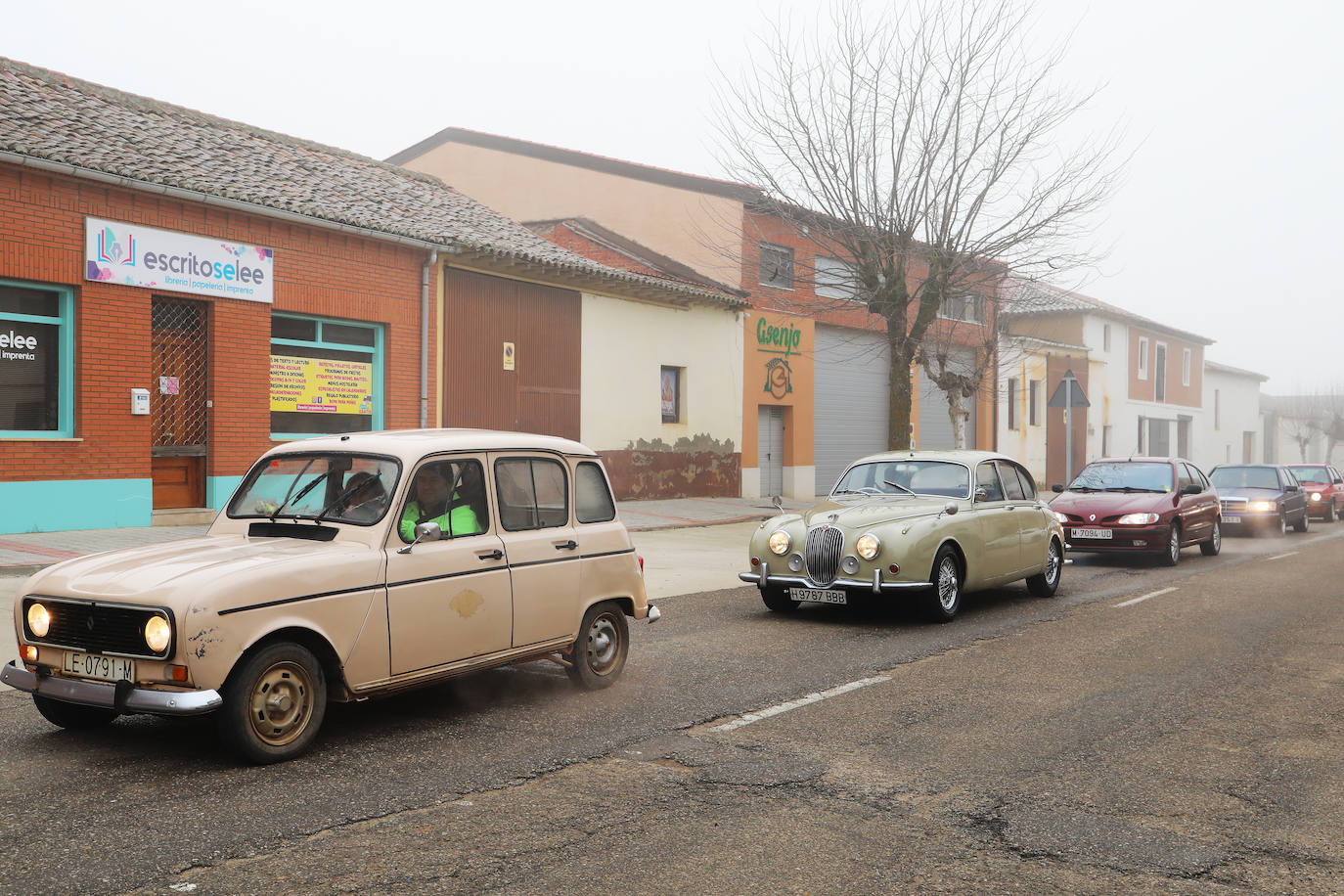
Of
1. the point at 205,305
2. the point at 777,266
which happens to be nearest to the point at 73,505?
the point at 205,305

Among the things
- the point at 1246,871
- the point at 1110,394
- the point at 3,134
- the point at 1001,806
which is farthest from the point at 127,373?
A: the point at 1110,394

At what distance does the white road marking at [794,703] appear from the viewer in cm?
606

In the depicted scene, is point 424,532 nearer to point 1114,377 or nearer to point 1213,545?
point 1213,545

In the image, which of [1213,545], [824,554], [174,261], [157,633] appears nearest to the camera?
[157,633]

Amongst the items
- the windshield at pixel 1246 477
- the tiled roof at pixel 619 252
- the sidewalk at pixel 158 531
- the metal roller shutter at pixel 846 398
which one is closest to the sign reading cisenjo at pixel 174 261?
the sidewalk at pixel 158 531

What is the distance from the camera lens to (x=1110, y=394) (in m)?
45.6

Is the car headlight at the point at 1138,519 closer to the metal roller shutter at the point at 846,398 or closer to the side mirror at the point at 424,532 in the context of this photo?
the side mirror at the point at 424,532

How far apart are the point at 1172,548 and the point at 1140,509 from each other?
75 cm

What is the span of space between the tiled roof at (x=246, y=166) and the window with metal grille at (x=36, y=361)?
5.67 feet

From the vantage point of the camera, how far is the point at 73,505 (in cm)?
1421

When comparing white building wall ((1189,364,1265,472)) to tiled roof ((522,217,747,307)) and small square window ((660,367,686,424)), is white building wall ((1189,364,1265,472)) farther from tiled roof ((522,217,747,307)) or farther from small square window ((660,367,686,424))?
small square window ((660,367,686,424))

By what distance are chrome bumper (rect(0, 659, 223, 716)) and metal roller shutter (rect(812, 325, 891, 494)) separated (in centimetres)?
2502

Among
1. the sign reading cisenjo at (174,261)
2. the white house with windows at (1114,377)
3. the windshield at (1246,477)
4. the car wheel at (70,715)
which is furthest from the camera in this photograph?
the white house with windows at (1114,377)

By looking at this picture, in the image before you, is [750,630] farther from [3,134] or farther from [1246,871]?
[3,134]
